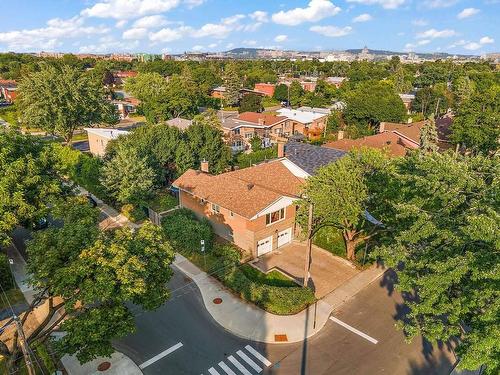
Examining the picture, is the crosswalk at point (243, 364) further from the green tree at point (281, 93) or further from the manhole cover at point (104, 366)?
the green tree at point (281, 93)

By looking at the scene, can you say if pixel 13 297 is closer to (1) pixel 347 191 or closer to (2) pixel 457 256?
(1) pixel 347 191

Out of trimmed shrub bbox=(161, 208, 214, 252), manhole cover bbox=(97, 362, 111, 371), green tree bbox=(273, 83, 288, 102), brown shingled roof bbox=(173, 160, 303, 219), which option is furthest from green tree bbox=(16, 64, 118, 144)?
green tree bbox=(273, 83, 288, 102)

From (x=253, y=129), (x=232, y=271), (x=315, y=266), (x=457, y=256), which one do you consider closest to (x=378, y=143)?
(x=253, y=129)

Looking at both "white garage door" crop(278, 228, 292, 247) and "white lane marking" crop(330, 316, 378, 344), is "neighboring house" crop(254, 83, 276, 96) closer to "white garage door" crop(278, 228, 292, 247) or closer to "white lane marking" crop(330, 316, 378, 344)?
"white garage door" crop(278, 228, 292, 247)

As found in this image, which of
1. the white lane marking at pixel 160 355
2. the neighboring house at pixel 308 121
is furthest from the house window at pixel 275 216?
the neighboring house at pixel 308 121

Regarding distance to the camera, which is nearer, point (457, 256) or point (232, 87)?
point (457, 256)
